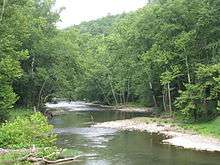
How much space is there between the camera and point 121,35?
95.5 meters

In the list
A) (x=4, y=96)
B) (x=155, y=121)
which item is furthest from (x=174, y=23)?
(x=4, y=96)

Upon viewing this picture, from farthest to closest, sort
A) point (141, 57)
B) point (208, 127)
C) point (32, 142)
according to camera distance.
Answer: point (141, 57) < point (208, 127) < point (32, 142)

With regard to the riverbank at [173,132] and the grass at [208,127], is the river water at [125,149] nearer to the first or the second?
the riverbank at [173,132]

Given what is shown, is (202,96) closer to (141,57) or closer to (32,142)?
(141,57)

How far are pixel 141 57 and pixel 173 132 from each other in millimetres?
24932

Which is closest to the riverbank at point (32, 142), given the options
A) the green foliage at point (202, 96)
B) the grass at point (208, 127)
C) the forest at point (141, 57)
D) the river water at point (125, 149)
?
the river water at point (125, 149)

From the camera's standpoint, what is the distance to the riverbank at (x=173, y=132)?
4316 centimetres

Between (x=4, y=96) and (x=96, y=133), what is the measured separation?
37.6ft

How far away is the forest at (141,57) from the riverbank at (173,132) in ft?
12.0

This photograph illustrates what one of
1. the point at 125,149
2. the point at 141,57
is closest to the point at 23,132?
the point at 125,149

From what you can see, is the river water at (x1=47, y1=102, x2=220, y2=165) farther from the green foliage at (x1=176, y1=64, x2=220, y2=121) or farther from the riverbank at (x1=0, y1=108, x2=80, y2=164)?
the green foliage at (x1=176, y1=64, x2=220, y2=121)

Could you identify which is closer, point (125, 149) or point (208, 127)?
point (125, 149)

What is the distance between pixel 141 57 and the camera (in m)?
75.6

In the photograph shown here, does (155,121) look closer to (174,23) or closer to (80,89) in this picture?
(174,23)
